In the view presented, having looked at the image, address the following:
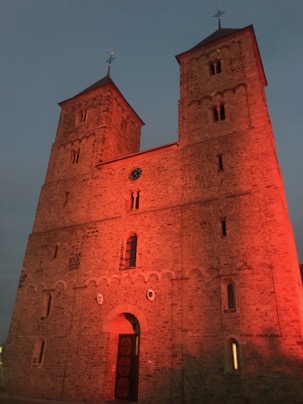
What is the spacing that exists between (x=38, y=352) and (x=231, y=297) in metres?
10.1

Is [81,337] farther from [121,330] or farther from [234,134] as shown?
[234,134]

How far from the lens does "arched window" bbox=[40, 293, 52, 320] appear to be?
1618 cm

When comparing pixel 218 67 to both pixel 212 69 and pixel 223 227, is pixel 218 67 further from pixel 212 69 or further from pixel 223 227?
pixel 223 227

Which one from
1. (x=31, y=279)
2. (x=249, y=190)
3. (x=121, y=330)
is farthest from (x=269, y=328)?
(x=31, y=279)

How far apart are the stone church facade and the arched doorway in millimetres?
45

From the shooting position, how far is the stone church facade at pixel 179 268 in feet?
36.6

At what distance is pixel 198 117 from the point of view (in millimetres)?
17516

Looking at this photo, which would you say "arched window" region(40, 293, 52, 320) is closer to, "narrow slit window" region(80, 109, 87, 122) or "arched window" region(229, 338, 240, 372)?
"arched window" region(229, 338, 240, 372)

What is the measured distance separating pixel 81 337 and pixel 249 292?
8.04 meters

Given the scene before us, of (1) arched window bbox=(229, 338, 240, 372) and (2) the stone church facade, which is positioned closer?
(1) arched window bbox=(229, 338, 240, 372)

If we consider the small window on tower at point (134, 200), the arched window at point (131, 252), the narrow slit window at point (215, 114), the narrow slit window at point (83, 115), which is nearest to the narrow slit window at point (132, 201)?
the small window on tower at point (134, 200)

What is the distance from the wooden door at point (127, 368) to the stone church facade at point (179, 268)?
42 mm

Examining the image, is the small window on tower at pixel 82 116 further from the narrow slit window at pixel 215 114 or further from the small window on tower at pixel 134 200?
the narrow slit window at pixel 215 114

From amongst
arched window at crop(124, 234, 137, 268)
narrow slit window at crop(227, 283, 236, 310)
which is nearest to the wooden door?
arched window at crop(124, 234, 137, 268)
